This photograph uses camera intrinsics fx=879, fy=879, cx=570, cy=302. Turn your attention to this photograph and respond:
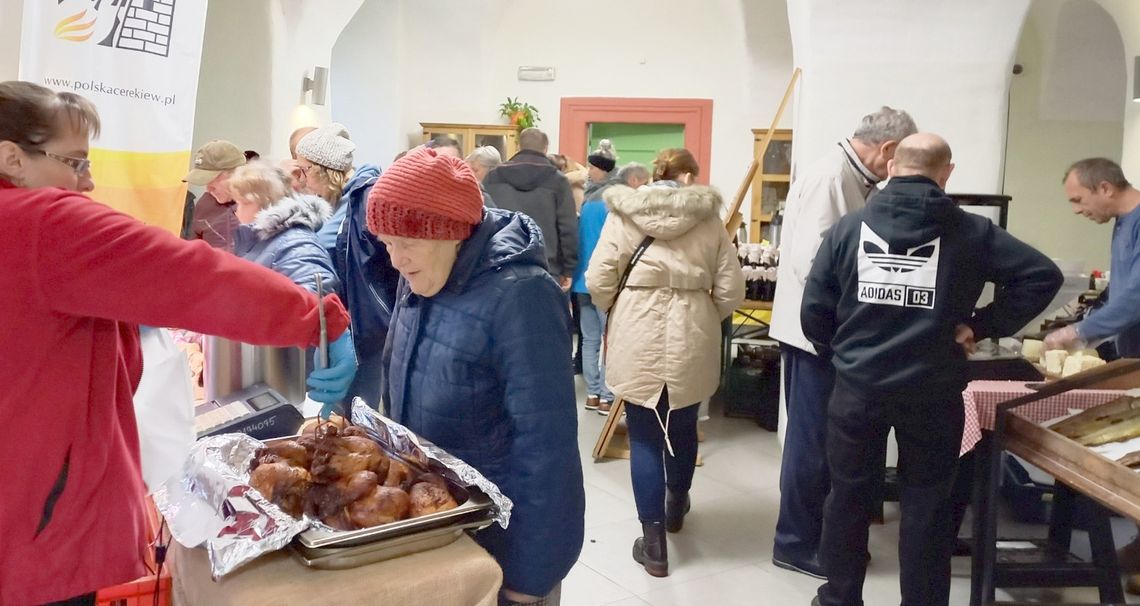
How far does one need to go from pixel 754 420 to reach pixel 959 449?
273 cm

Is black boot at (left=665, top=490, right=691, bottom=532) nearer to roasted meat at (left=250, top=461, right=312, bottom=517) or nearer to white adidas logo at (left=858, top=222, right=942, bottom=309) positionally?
white adidas logo at (left=858, top=222, right=942, bottom=309)

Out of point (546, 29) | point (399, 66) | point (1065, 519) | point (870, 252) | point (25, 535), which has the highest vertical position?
point (546, 29)

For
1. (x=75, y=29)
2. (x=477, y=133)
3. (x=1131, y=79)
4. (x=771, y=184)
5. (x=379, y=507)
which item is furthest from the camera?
(x=477, y=133)

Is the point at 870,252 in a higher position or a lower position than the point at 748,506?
higher

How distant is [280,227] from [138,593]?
128 cm

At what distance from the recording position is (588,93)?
9.36 m

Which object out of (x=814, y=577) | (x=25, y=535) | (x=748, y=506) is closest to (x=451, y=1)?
(x=748, y=506)

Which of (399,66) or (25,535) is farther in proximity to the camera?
(399,66)

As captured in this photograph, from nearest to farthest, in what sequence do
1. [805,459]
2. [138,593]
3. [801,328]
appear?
[138,593], [801,328], [805,459]

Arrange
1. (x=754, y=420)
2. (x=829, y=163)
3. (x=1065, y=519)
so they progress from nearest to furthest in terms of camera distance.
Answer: (x=829, y=163), (x=1065, y=519), (x=754, y=420)

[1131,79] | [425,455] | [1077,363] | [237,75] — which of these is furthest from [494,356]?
[1131,79]

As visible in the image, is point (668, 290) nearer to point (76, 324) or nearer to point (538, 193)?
point (538, 193)

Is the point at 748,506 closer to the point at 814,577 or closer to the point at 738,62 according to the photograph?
the point at 814,577

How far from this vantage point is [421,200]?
4.91 ft
